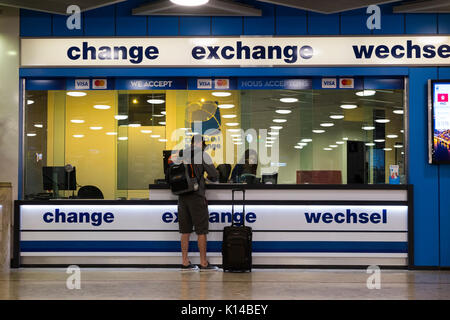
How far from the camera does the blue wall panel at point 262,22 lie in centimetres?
772

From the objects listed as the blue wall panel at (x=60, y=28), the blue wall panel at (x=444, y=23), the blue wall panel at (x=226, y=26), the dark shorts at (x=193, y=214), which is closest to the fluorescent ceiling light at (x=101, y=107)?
the blue wall panel at (x=60, y=28)

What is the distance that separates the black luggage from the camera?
679cm

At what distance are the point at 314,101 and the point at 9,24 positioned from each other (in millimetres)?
4489

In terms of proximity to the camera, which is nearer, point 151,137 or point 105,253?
point 105,253

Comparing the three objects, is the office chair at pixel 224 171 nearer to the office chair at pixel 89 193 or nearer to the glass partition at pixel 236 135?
the glass partition at pixel 236 135

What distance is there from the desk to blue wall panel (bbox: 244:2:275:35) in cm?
217

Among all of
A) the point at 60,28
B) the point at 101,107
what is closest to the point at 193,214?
the point at 60,28

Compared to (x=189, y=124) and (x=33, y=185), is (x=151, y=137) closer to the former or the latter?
(x=189, y=124)

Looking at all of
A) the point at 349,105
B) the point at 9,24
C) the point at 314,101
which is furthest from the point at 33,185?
the point at 349,105

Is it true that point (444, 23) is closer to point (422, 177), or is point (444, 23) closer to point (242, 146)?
point (422, 177)

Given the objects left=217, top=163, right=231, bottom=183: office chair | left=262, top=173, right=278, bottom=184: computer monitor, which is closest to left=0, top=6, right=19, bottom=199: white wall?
left=217, top=163, right=231, bottom=183: office chair

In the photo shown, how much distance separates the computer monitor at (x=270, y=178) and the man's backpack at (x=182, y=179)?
4.71 feet

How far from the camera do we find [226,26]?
775 cm
